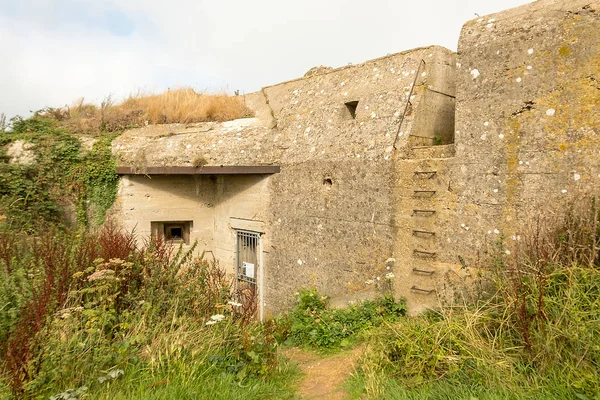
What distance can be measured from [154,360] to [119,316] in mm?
819

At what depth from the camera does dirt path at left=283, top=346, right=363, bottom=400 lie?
4.06m

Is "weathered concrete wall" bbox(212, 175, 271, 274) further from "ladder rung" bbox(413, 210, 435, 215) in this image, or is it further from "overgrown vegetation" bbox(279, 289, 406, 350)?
"ladder rung" bbox(413, 210, 435, 215)

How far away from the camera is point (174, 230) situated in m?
9.09

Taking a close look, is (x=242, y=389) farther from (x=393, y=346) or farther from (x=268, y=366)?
(x=393, y=346)

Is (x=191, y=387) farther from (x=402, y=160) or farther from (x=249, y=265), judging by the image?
(x=249, y=265)

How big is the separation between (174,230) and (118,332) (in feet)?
16.7

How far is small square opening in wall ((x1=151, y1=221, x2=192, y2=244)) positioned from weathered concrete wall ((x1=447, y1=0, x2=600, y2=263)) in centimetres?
571

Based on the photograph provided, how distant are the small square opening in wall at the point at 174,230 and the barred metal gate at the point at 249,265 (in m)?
1.37

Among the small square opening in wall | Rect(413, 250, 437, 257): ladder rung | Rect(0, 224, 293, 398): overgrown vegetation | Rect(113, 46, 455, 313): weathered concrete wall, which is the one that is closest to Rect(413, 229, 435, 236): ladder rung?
Rect(413, 250, 437, 257): ladder rung

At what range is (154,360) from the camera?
12.2 feet

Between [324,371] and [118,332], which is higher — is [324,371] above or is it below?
below

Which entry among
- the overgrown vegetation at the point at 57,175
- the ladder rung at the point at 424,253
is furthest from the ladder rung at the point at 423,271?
the overgrown vegetation at the point at 57,175

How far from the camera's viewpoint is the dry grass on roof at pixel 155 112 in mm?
9250

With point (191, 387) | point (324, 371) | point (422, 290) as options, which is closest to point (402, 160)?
point (422, 290)
